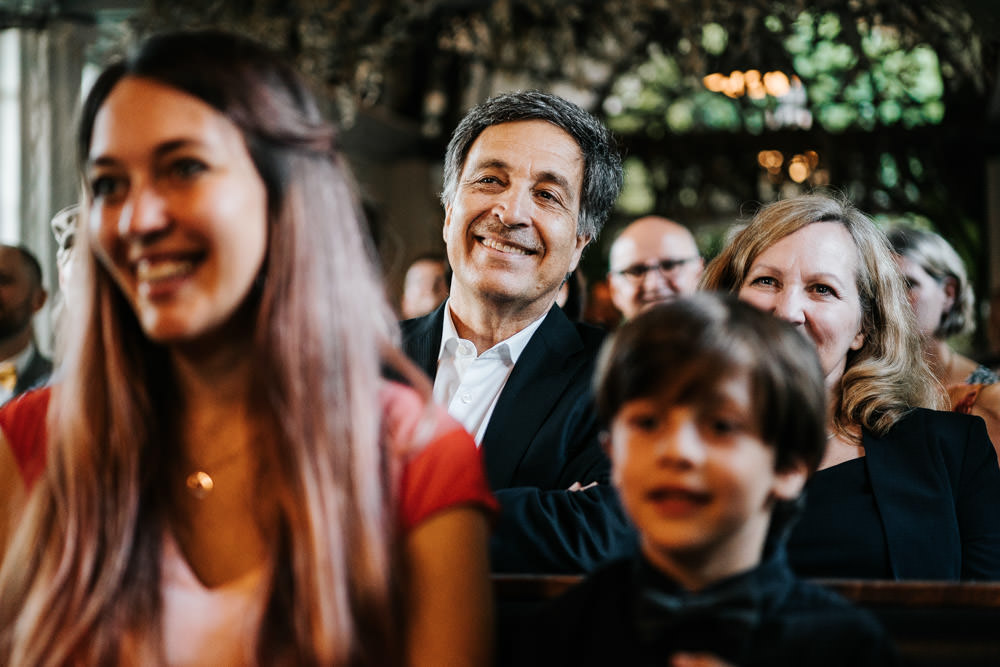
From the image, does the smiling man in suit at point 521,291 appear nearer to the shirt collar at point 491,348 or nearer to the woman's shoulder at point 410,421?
the shirt collar at point 491,348

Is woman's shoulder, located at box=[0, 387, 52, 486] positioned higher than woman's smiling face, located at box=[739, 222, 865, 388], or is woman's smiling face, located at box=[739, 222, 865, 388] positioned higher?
woman's smiling face, located at box=[739, 222, 865, 388]

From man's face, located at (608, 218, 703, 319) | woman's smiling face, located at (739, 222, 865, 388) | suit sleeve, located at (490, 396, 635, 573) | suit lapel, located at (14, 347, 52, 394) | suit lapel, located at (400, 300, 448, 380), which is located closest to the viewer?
suit sleeve, located at (490, 396, 635, 573)

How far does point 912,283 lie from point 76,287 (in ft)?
8.98

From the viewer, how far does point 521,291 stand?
237cm

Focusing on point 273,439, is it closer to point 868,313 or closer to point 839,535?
point 839,535

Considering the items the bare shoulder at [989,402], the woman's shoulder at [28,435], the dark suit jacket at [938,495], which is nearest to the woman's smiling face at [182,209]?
the woman's shoulder at [28,435]

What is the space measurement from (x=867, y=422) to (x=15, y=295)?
10.0 feet

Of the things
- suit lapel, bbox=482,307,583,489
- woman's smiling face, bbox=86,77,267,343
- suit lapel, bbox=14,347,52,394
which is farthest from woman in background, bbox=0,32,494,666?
suit lapel, bbox=14,347,52,394

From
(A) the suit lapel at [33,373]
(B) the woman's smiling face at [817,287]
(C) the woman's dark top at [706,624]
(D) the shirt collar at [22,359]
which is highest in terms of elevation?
(B) the woman's smiling face at [817,287]

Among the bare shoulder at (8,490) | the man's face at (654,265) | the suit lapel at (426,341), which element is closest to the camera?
the bare shoulder at (8,490)

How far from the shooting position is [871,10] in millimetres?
6336

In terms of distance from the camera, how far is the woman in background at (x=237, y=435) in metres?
1.21

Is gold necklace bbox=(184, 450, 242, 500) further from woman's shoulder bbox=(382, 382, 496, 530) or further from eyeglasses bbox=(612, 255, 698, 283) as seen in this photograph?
eyeglasses bbox=(612, 255, 698, 283)

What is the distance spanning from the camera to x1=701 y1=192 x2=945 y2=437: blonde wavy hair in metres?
2.19
